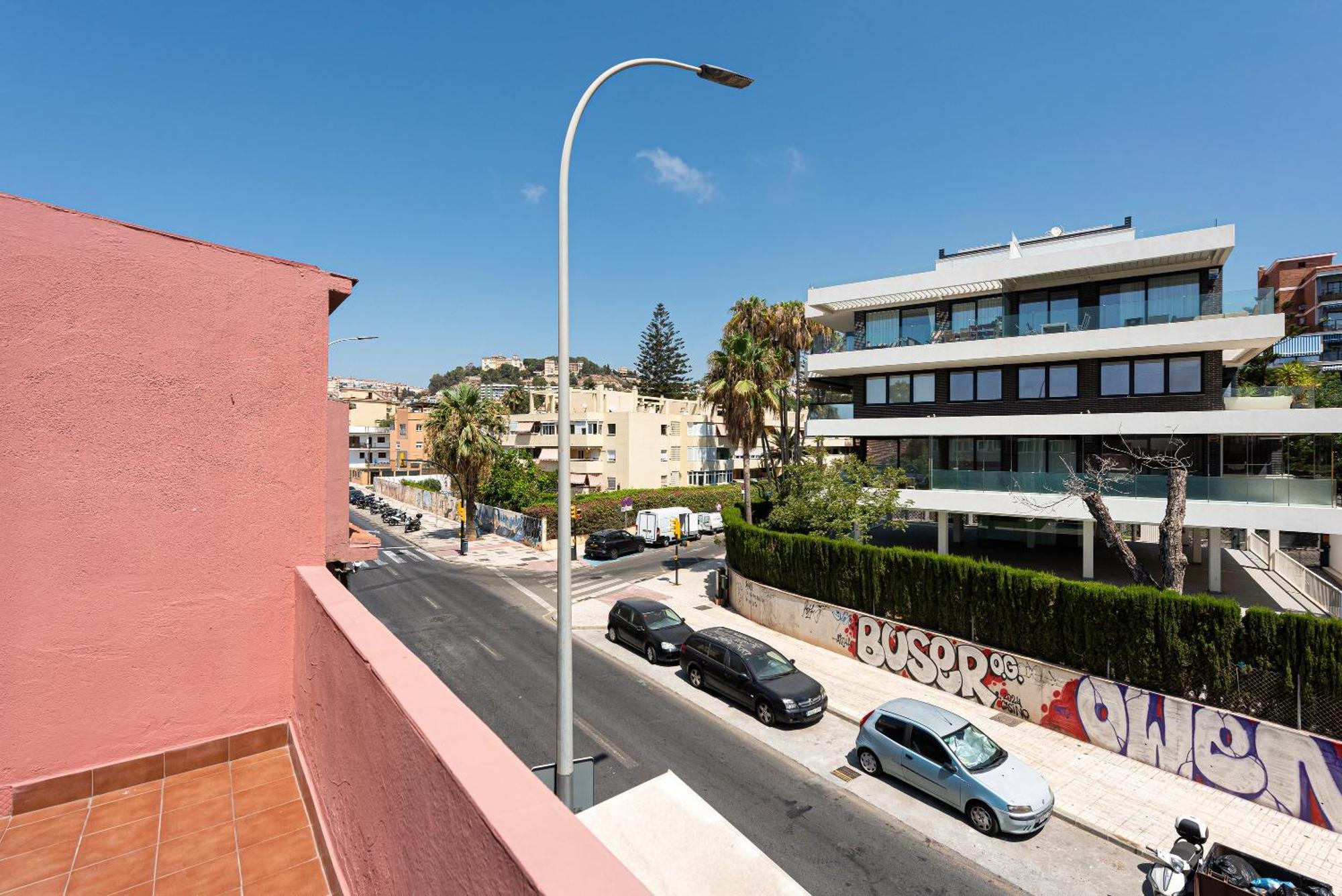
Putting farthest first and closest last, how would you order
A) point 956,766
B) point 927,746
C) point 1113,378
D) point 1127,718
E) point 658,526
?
point 658,526 → point 1113,378 → point 1127,718 → point 927,746 → point 956,766

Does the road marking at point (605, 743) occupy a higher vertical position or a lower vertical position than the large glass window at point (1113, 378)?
lower

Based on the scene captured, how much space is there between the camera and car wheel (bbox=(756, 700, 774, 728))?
14930 millimetres

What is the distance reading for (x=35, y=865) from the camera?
4137 mm

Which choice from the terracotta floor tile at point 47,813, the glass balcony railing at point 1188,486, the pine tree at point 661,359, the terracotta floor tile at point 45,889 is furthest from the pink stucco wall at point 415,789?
the pine tree at point 661,359

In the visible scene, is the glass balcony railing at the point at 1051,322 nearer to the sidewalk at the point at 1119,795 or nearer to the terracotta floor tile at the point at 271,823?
the sidewalk at the point at 1119,795

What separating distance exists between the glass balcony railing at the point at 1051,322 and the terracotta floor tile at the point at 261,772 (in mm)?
23654

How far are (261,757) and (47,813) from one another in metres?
1.36

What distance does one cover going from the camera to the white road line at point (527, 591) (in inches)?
992

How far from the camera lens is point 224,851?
4355 mm

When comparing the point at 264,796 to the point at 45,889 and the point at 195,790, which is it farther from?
the point at 45,889

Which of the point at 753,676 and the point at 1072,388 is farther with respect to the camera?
the point at 1072,388

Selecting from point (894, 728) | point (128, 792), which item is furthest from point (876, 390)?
point (128, 792)

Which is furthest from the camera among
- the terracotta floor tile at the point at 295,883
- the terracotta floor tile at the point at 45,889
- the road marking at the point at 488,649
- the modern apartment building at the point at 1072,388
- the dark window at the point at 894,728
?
the road marking at the point at 488,649

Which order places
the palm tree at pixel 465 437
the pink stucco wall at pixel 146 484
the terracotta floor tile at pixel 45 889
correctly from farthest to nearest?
the palm tree at pixel 465 437 < the pink stucco wall at pixel 146 484 < the terracotta floor tile at pixel 45 889
